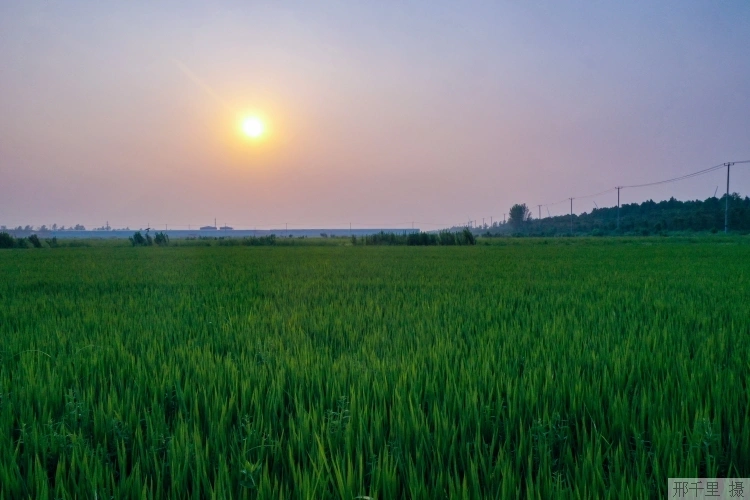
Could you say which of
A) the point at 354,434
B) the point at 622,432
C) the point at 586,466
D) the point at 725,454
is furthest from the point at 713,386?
the point at 354,434

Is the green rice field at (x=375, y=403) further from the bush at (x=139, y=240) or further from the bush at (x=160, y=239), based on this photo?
the bush at (x=160, y=239)

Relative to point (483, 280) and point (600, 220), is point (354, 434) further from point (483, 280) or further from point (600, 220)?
point (600, 220)

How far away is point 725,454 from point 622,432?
0.31 metres

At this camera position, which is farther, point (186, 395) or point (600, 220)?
point (600, 220)

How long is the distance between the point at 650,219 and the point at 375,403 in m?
65.4

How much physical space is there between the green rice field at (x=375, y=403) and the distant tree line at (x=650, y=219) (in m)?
44.7

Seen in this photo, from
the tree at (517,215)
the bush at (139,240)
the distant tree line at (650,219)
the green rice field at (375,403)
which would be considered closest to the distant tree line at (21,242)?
the bush at (139,240)

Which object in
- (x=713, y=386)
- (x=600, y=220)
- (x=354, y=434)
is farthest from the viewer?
(x=600, y=220)

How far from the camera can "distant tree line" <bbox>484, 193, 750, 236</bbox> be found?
46.2 m

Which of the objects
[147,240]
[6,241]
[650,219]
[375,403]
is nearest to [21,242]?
[6,241]

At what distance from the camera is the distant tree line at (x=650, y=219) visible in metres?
46.2

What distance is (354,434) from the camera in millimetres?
1562

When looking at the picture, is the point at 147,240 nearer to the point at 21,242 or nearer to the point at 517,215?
the point at 21,242

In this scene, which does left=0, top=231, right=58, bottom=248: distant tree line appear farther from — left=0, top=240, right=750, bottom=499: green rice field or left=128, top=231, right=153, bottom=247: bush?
left=0, top=240, right=750, bottom=499: green rice field
